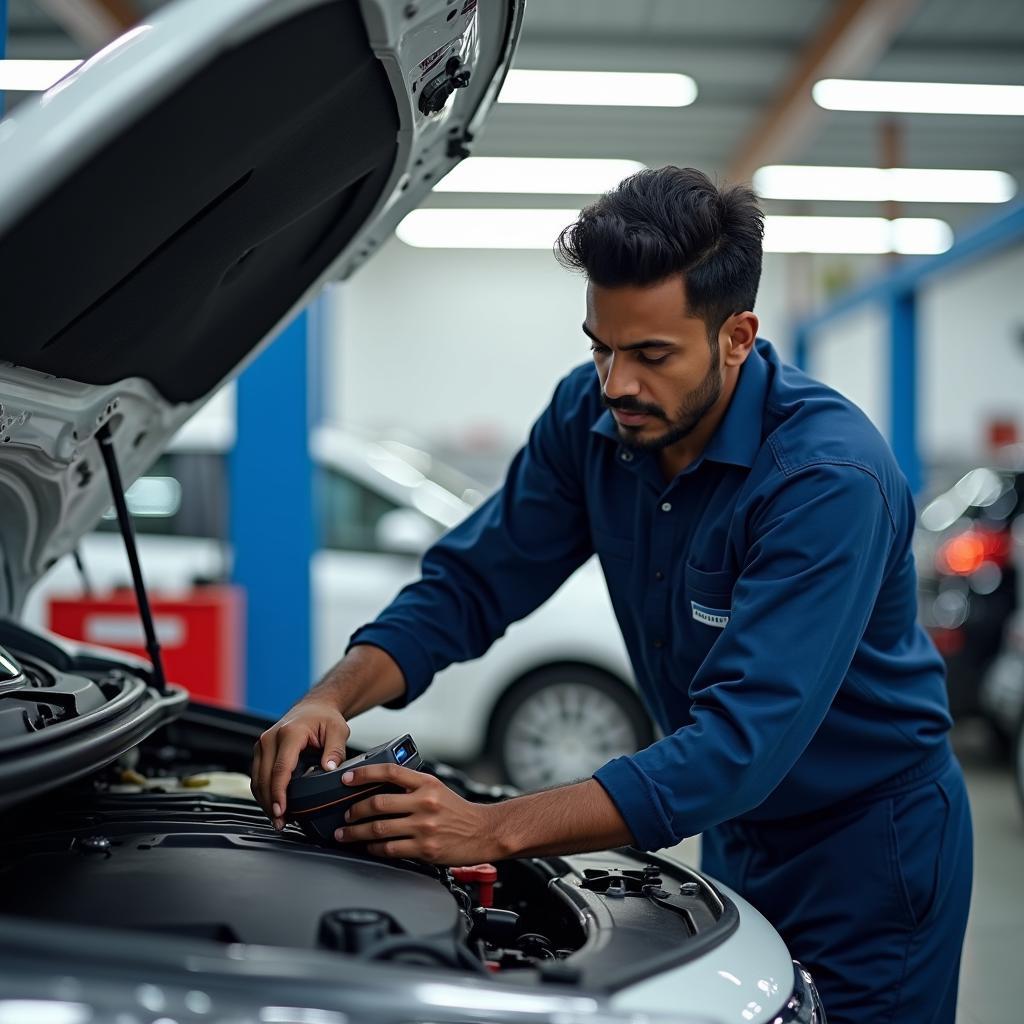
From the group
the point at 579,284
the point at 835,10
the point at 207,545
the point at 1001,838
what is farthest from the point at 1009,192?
the point at 207,545

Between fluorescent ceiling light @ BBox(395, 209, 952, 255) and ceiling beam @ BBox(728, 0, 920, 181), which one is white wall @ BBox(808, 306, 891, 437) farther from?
ceiling beam @ BBox(728, 0, 920, 181)

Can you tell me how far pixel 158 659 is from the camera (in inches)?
72.6

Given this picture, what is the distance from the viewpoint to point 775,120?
923 centimetres

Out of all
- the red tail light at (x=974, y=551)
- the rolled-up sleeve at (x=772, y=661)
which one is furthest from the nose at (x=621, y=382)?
the red tail light at (x=974, y=551)

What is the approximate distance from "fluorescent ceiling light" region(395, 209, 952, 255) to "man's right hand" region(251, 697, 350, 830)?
10.8 metres

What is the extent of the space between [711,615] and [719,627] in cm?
2

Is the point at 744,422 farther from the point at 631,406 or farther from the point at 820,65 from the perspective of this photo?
the point at 820,65

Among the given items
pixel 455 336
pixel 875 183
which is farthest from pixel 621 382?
pixel 455 336

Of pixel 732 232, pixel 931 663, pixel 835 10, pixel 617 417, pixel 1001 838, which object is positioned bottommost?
pixel 1001 838

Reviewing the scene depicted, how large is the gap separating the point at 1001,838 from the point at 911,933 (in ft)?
10.6

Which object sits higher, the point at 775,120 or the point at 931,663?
the point at 775,120

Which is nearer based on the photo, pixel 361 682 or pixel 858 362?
pixel 361 682

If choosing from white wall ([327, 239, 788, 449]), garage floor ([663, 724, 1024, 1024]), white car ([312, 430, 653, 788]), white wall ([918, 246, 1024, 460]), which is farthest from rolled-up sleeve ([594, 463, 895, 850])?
white wall ([918, 246, 1024, 460])

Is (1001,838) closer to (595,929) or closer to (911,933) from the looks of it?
(911,933)
